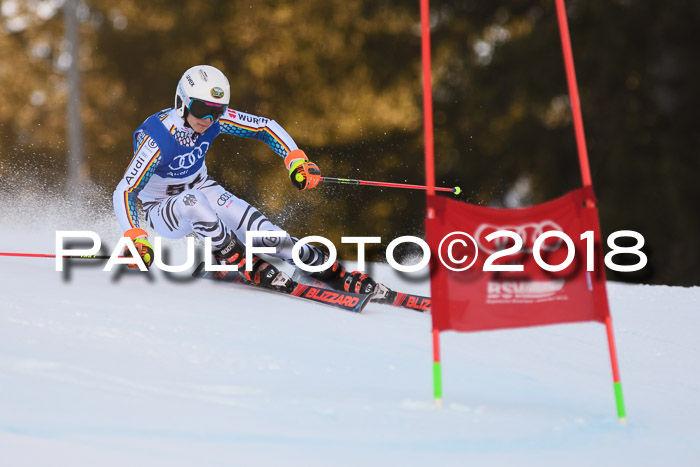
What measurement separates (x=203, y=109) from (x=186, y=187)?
0.67m

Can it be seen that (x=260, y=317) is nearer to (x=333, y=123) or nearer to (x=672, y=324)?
(x=672, y=324)

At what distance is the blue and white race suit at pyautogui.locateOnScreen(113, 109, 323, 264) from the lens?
5523 millimetres

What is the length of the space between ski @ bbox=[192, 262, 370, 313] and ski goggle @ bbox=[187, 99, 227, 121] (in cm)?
119

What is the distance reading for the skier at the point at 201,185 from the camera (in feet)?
18.0

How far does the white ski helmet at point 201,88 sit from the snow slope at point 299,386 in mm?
1179

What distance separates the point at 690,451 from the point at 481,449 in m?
0.86

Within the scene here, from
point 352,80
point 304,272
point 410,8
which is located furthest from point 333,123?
point 304,272

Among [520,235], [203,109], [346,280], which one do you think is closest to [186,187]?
[203,109]

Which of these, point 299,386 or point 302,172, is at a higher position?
point 302,172

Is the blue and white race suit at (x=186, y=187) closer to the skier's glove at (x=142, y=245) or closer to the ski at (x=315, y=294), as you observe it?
the skier's glove at (x=142, y=245)

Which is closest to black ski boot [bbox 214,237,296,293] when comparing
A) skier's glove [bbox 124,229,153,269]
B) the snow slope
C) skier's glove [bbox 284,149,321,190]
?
the snow slope

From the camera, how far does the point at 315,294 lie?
19.1 ft

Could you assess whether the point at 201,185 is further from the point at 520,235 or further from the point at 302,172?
the point at 520,235

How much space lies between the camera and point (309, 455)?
3.02 m
